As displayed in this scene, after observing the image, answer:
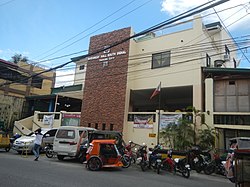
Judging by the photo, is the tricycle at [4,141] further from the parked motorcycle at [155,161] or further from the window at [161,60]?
the window at [161,60]

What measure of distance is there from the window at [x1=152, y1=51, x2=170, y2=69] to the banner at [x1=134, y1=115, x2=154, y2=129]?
4313 millimetres

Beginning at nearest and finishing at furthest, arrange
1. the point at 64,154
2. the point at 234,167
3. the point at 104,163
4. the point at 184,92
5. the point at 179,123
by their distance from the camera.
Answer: the point at 234,167 < the point at 104,163 < the point at 64,154 < the point at 179,123 < the point at 184,92

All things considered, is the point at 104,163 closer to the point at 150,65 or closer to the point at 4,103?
the point at 150,65

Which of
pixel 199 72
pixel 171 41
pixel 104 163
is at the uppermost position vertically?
pixel 171 41

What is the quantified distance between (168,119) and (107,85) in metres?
6.26

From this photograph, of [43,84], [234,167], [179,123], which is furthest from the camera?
[43,84]

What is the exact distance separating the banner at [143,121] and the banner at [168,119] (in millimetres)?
782

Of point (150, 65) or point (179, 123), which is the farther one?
point (150, 65)

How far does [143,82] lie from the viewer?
62.4 feet

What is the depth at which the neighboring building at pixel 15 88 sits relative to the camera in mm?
29161

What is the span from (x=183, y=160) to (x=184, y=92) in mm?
10229

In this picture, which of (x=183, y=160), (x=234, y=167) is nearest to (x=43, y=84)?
(x=183, y=160)

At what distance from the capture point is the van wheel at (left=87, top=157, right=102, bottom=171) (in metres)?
10.0

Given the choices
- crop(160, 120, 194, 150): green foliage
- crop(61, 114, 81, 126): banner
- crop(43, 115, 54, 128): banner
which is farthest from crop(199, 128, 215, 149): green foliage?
crop(43, 115, 54, 128): banner
